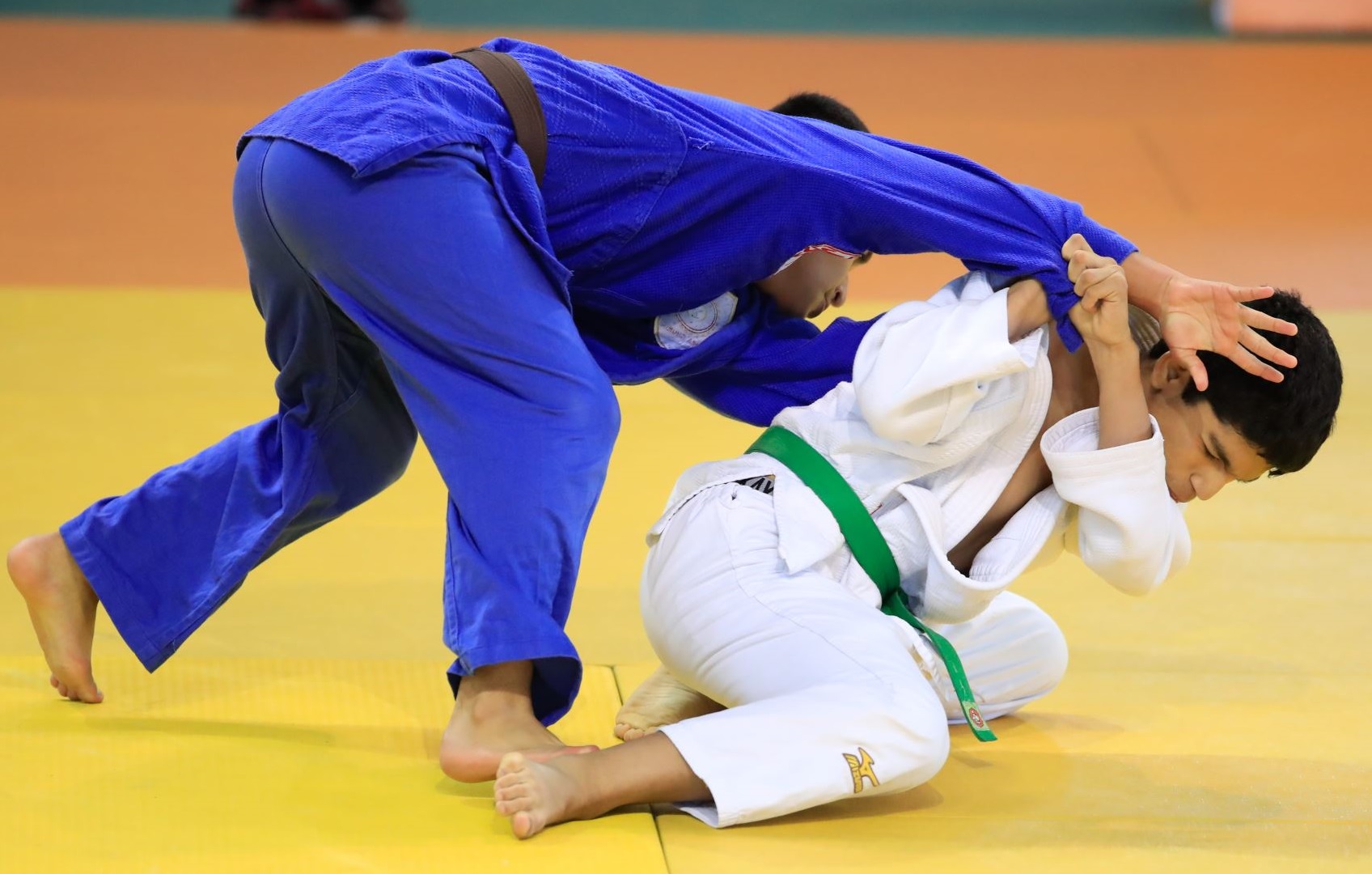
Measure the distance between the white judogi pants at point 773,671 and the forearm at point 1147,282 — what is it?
0.52 meters

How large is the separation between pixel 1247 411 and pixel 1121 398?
6.7 inches

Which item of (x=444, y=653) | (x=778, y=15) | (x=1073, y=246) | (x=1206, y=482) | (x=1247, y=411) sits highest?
(x=1073, y=246)

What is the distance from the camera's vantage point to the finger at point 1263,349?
2027 mm

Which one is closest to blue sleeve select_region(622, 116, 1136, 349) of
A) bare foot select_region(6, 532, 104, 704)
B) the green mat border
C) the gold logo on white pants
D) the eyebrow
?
the eyebrow

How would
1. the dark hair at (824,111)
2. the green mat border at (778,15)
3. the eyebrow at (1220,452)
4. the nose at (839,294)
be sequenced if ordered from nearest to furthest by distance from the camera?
the eyebrow at (1220,452), the nose at (839,294), the dark hair at (824,111), the green mat border at (778,15)

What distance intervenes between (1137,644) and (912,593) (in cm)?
72

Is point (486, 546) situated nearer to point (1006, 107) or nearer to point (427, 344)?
point (427, 344)

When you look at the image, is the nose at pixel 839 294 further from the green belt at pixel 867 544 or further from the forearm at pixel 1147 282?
the forearm at pixel 1147 282

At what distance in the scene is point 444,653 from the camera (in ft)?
8.64

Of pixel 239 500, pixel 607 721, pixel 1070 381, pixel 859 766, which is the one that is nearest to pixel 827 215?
pixel 1070 381

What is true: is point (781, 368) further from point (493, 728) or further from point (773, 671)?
point (493, 728)

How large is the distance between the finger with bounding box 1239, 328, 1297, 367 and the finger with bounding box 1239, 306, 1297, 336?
0.01 m

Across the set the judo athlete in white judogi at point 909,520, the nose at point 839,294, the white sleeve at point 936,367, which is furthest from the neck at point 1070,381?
the nose at point 839,294

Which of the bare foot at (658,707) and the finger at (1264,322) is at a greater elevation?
the finger at (1264,322)
